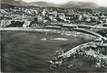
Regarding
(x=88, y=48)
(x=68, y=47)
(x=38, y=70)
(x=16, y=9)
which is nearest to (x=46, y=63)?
(x=38, y=70)

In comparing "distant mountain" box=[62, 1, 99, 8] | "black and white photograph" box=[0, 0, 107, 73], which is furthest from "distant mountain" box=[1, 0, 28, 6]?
"distant mountain" box=[62, 1, 99, 8]

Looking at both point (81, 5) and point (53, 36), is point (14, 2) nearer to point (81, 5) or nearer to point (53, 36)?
point (53, 36)

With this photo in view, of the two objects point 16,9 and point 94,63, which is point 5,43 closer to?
point 16,9

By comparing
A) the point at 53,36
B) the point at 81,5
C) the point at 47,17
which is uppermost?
the point at 81,5

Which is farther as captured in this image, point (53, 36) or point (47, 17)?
point (47, 17)

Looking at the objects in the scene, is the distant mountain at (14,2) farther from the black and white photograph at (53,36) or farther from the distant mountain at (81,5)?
the distant mountain at (81,5)

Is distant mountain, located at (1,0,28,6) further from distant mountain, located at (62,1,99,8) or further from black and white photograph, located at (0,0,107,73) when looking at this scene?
distant mountain, located at (62,1,99,8)

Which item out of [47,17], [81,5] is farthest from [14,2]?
[81,5]

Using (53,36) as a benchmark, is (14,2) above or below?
above
